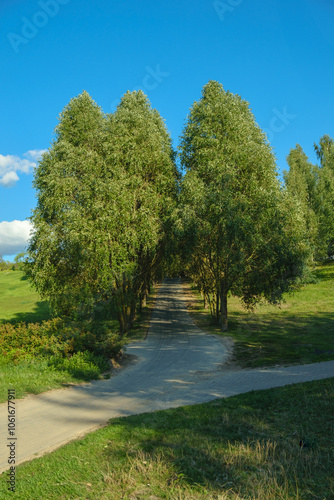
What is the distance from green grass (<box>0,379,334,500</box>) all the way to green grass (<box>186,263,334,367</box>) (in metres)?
6.79

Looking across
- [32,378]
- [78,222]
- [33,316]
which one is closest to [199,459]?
[32,378]

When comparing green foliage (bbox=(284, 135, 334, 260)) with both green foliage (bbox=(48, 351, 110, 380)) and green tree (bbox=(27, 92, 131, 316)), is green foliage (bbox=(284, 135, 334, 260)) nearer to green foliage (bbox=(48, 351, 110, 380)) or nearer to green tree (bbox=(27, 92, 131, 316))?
green tree (bbox=(27, 92, 131, 316))

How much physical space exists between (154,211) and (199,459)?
18.2 m

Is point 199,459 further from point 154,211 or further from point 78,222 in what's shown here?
point 154,211

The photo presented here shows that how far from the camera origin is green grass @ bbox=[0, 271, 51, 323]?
36938mm

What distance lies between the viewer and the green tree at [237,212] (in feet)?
67.7

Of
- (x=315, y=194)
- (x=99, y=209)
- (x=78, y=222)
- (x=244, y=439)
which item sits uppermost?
(x=315, y=194)

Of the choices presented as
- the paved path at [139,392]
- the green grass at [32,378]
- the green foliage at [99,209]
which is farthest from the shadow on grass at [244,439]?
the green foliage at [99,209]

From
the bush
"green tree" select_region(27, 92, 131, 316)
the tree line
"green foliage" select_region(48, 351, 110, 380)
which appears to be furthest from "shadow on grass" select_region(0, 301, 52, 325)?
"green foliage" select_region(48, 351, 110, 380)

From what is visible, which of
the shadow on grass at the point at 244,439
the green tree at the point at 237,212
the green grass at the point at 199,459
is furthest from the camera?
the green tree at the point at 237,212

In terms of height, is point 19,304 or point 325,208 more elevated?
point 325,208

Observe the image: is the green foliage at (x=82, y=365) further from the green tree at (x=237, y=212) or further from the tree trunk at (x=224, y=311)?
the tree trunk at (x=224, y=311)

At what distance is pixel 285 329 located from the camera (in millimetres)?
22844

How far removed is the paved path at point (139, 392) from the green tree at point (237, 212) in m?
5.93
